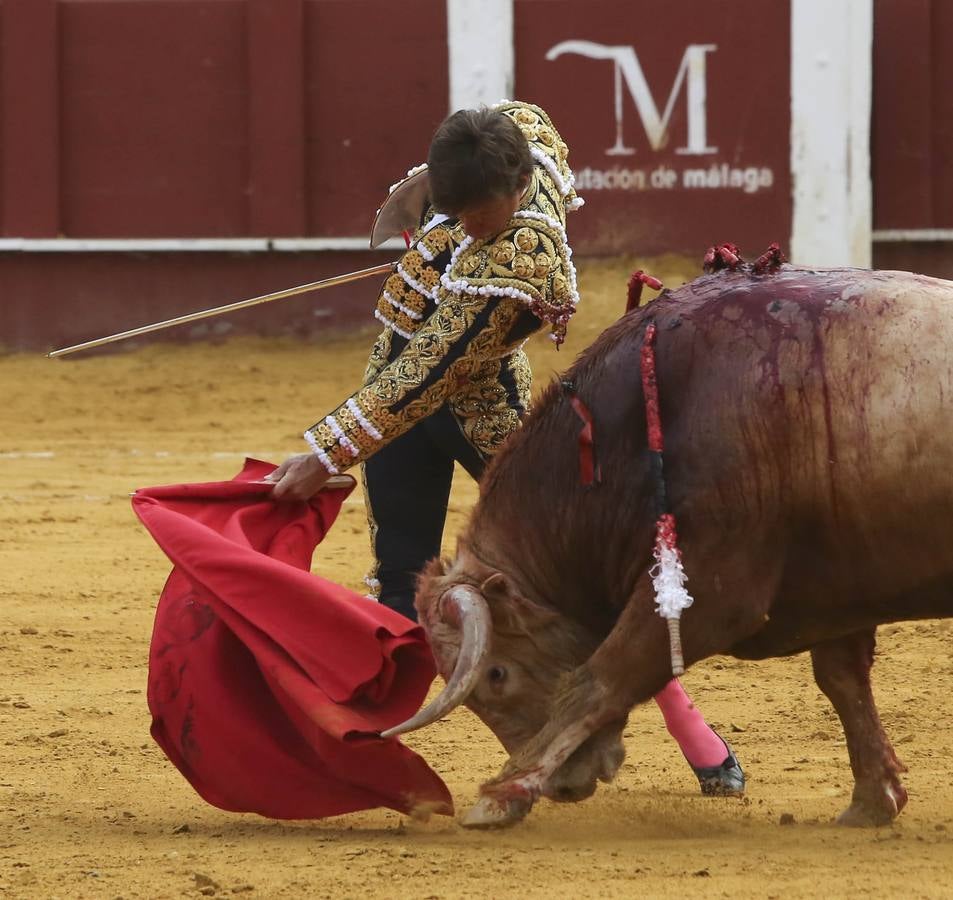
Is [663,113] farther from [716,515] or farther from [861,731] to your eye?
[716,515]

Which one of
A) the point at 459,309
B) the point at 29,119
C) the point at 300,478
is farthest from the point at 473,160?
the point at 29,119

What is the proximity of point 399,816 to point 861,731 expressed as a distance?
81 cm

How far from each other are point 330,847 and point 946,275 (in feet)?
24.9

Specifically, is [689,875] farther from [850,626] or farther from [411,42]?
[411,42]

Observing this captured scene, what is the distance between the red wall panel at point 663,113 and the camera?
9789 mm

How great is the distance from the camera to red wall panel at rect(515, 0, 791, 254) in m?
9.79

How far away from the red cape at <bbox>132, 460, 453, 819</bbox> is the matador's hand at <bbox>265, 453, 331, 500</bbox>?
0.13 metres

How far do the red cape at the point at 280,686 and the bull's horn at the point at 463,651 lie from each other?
0.09 m

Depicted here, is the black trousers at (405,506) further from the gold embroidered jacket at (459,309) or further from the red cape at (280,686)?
the red cape at (280,686)

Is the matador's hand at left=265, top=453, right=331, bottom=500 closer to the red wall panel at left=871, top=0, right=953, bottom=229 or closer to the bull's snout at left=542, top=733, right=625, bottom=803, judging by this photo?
the bull's snout at left=542, top=733, right=625, bottom=803

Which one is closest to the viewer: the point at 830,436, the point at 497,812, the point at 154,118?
the point at 830,436

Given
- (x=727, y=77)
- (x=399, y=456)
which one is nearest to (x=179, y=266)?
(x=727, y=77)

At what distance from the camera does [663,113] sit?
9.83 metres

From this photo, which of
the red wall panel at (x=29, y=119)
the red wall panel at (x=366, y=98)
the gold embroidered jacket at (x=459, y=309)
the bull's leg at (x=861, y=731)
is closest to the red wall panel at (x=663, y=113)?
the red wall panel at (x=366, y=98)
